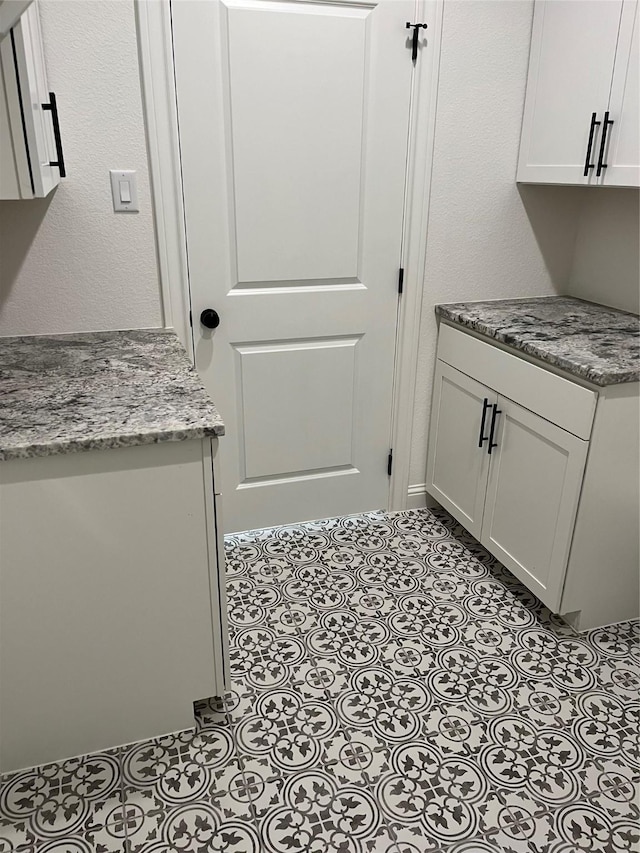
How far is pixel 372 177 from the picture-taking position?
7.40 feet

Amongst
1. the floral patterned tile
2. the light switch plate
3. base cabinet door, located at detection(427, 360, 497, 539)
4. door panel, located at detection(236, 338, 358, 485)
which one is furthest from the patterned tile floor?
the light switch plate

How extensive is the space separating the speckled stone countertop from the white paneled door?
1.19ft

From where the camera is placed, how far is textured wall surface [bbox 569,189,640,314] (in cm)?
230

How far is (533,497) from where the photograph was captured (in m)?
2.08

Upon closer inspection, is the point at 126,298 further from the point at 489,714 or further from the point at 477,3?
the point at 489,714

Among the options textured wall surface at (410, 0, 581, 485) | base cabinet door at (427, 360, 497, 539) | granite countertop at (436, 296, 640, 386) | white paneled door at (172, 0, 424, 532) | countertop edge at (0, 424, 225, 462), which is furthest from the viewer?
base cabinet door at (427, 360, 497, 539)

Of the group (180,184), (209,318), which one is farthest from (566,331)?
(180,184)

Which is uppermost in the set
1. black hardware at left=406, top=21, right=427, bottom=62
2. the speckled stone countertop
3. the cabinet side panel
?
black hardware at left=406, top=21, right=427, bottom=62

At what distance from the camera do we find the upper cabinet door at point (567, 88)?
6.43ft

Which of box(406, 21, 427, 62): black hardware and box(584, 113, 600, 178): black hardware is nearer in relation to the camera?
box(584, 113, 600, 178): black hardware

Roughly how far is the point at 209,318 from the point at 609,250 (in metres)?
1.49

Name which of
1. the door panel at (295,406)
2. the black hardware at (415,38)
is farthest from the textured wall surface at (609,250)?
the door panel at (295,406)

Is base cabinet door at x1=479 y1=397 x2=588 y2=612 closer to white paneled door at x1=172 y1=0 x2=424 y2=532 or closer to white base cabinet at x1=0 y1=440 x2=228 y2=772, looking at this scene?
white paneled door at x1=172 y1=0 x2=424 y2=532

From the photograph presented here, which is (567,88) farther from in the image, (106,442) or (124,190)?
(106,442)
